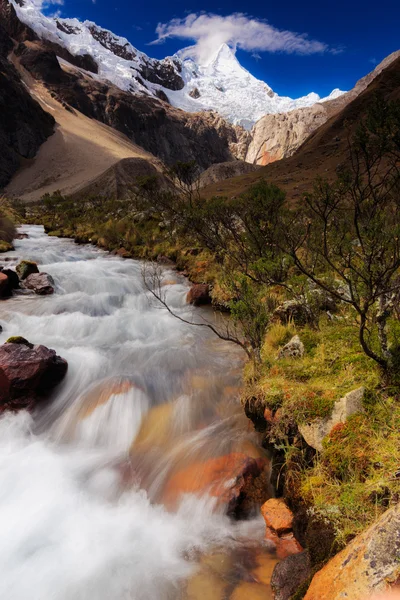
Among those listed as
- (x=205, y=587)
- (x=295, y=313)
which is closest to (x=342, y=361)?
(x=295, y=313)

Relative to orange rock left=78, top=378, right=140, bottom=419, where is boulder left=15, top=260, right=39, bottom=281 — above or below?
below

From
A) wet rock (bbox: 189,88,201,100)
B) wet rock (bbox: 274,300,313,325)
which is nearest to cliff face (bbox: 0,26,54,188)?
wet rock (bbox: 274,300,313,325)

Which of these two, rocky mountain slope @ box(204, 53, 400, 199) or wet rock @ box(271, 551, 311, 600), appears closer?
wet rock @ box(271, 551, 311, 600)

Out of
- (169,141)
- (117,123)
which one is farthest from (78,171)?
(169,141)

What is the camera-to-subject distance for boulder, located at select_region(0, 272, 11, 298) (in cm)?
1033

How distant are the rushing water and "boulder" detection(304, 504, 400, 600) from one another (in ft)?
3.79

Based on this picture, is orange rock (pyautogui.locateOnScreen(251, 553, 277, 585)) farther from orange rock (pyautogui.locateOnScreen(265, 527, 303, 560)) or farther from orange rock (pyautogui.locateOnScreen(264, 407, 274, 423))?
orange rock (pyautogui.locateOnScreen(264, 407, 274, 423))

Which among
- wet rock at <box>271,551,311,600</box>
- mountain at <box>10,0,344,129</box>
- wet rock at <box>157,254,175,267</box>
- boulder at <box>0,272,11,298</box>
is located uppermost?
mountain at <box>10,0,344,129</box>

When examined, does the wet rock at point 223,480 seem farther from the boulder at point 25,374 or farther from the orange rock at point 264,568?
the boulder at point 25,374

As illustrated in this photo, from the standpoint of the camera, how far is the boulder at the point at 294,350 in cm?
484

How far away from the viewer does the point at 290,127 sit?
105688 mm

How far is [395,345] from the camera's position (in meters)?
3.76

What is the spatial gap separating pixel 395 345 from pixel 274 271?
15.2 feet

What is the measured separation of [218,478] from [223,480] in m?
0.09
